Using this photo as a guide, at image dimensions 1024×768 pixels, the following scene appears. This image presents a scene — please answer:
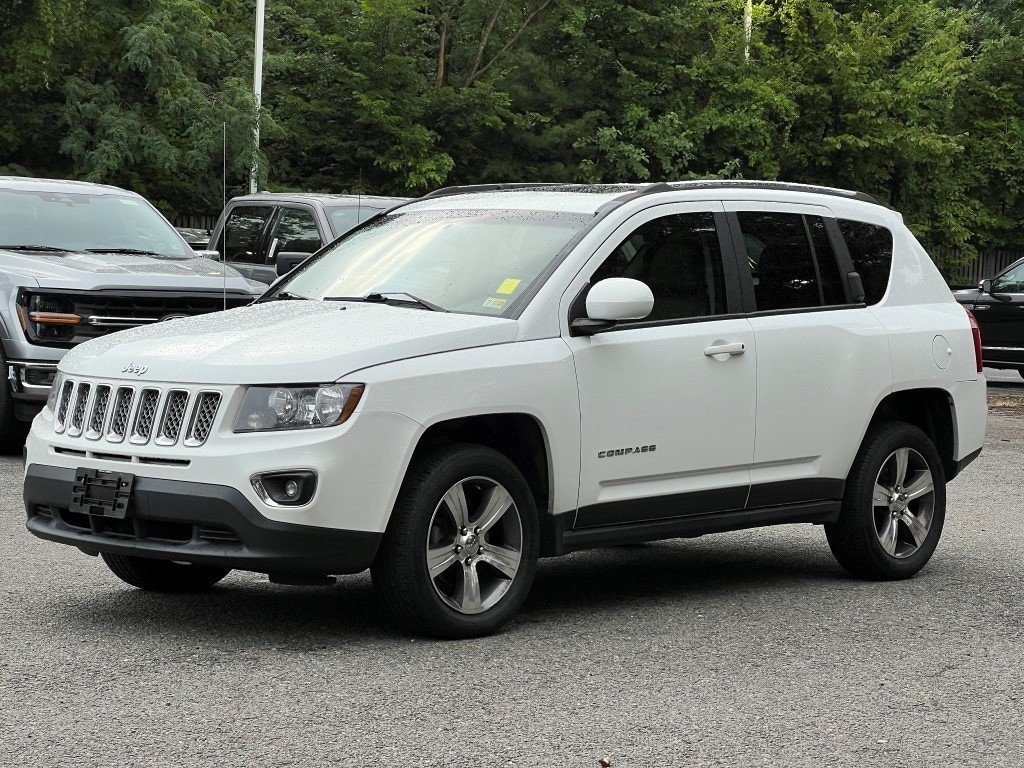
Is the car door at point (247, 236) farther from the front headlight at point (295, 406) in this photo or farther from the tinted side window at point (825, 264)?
the front headlight at point (295, 406)

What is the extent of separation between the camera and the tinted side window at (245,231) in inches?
643

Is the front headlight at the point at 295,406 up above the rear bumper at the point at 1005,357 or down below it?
above

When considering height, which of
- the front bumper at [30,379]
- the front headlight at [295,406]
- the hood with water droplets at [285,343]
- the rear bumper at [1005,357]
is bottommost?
the rear bumper at [1005,357]

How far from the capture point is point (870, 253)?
8.23 metres

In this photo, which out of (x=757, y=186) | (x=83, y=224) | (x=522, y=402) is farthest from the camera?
(x=83, y=224)

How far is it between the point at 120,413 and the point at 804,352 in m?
3.05

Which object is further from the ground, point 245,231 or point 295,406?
point 245,231

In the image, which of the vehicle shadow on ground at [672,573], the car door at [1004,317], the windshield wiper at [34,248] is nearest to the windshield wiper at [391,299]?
the vehicle shadow on ground at [672,573]

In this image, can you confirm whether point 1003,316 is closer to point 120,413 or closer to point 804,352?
point 804,352

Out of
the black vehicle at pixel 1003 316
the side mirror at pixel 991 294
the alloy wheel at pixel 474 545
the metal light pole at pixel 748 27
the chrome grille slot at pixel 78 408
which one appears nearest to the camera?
the alloy wheel at pixel 474 545

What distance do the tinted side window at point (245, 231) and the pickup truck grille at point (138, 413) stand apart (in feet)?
32.3

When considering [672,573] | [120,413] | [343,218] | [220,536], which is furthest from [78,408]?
[343,218]

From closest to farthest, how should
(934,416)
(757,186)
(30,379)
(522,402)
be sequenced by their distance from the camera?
1. (522,402)
2. (757,186)
3. (934,416)
4. (30,379)

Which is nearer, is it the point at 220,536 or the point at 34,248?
the point at 220,536
